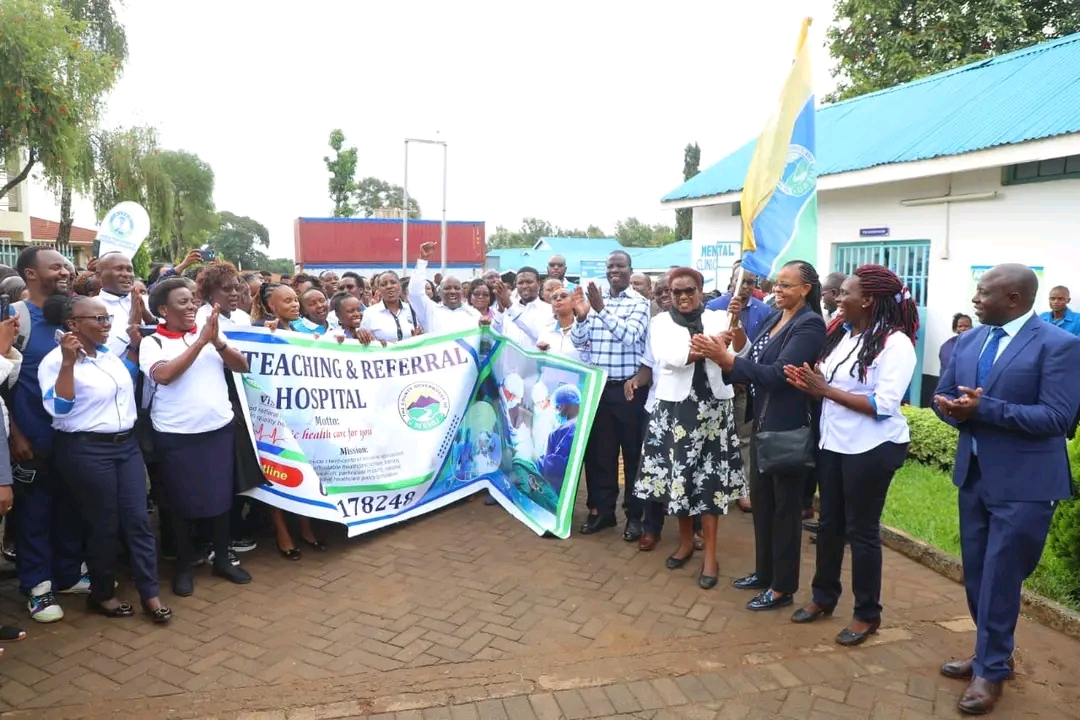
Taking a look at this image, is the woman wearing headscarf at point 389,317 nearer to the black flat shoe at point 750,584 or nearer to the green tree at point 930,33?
the black flat shoe at point 750,584

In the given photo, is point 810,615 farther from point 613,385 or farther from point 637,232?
point 637,232

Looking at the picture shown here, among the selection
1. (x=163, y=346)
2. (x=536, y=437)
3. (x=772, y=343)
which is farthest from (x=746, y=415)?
(x=163, y=346)

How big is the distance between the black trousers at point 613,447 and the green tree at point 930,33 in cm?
1561

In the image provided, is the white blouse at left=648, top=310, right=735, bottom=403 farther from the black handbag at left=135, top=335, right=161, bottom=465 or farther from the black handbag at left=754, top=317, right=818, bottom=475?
the black handbag at left=135, top=335, right=161, bottom=465

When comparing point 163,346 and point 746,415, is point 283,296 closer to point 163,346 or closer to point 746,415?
point 163,346

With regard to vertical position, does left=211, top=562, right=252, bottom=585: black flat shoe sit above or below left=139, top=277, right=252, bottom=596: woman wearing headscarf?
below

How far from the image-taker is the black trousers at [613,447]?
5.62 meters

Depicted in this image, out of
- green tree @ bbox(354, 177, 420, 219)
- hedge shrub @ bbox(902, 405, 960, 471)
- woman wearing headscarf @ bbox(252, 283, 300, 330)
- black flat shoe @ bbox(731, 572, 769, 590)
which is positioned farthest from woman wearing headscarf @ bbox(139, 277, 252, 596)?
green tree @ bbox(354, 177, 420, 219)

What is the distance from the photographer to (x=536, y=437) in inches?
227

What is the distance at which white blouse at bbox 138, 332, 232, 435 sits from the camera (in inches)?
173

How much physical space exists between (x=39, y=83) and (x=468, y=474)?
15004 millimetres

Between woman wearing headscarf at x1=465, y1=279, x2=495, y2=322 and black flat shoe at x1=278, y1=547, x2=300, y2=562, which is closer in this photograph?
black flat shoe at x1=278, y1=547, x2=300, y2=562

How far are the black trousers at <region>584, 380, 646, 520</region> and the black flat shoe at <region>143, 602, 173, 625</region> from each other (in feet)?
9.49

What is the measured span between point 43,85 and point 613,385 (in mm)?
15755
